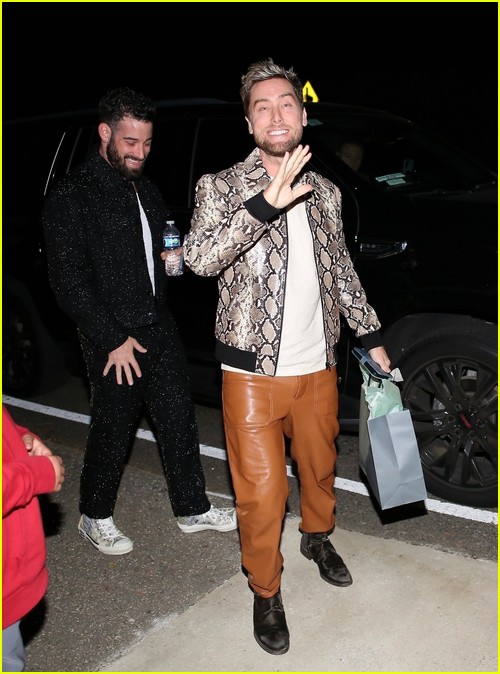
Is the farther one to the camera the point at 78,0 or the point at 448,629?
the point at 78,0

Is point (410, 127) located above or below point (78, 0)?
below

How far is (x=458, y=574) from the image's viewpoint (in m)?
3.77

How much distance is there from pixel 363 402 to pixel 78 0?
16.7m

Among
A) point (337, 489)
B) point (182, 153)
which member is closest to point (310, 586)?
point (337, 489)

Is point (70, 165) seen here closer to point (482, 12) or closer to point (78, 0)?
point (482, 12)

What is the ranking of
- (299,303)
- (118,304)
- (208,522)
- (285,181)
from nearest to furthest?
1. (285,181)
2. (299,303)
3. (118,304)
4. (208,522)

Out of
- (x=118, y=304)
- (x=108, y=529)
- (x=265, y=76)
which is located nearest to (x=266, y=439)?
(x=118, y=304)

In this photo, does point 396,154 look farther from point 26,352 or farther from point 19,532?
point 19,532

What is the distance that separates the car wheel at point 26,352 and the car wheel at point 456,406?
9.31 ft

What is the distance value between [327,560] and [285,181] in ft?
5.64

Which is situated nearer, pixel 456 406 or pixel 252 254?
pixel 252 254

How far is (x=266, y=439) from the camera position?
10.9 feet

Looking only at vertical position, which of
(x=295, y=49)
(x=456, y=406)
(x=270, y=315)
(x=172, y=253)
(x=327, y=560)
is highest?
(x=295, y=49)

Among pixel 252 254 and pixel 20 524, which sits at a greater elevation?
pixel 252 254
